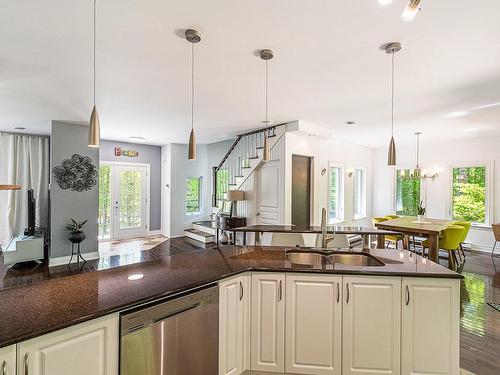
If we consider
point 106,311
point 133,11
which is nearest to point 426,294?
point 106,311

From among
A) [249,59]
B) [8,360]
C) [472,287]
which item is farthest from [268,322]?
[472,287]

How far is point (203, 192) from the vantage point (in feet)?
28.0

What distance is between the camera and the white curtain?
6.04m

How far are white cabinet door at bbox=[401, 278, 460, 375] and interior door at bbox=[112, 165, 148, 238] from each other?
7383 mm

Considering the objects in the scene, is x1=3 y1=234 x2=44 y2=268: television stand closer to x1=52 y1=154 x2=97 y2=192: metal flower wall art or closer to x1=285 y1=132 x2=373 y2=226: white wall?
x1=52 y1=154 x2=97 y2=192: metal flower wall art

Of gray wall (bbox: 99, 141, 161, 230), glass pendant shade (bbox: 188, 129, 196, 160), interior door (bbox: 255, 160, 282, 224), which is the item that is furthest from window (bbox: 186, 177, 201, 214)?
glass pendant shade (bbox: 188, 129, 196, 160)

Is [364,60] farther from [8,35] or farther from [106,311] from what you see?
[8,35]

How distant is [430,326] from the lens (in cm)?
188

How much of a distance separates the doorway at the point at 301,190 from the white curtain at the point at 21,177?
6.19 metres

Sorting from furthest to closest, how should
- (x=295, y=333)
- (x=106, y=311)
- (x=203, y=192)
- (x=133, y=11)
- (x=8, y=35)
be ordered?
(x=203, y=192) → (x=8, y=35) → (x=295, y=333) → (x=133, y=11) → (x=106, y=311)

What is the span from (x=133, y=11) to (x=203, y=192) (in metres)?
6.83

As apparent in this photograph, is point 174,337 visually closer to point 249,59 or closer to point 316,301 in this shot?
point 316,301

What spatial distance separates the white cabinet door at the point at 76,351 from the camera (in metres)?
1.17

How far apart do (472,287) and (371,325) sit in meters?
3.25
